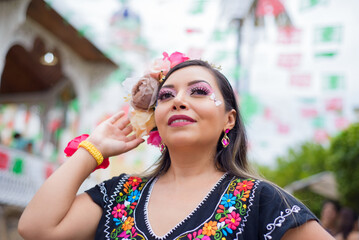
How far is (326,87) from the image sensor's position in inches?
440

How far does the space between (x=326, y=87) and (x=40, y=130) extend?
7.77 metres

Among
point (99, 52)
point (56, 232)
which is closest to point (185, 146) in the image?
point (56, 232)

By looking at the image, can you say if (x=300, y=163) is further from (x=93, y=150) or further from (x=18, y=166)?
(x=93, y=150)

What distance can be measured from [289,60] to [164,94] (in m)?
9.90

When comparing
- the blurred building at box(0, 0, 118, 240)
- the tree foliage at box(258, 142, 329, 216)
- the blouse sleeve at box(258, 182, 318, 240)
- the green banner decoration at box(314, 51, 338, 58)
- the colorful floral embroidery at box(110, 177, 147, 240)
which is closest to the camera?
the blouse sleeve at box(258, 182, 318, 240)

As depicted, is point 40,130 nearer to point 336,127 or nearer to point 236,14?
point 236,14

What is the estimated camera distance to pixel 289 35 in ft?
34.9

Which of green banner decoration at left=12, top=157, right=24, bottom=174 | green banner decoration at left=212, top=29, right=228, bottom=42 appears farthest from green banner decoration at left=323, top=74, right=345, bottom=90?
green banner decoration at left=12, top=157, right=24, bottom=174

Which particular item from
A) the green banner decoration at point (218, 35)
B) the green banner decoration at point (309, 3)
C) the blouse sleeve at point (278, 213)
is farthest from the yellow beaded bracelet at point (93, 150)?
the green banner decoration at point (218, 35)

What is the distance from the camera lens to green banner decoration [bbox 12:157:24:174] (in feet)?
20.1

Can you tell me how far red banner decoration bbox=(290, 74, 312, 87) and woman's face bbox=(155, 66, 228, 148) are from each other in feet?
32.9

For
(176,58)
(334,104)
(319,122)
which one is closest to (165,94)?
(176,58)

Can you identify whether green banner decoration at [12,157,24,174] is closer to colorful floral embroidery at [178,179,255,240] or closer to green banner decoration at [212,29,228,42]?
colorful floral embroidery at [178,179,255,240]

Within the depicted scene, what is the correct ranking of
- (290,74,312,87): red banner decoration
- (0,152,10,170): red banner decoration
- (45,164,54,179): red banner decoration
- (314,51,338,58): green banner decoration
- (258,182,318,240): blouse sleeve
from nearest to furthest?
(258,182,318,240): blouse sleeve < (0,152,10,170): red banner decoration < (45,164,54,179): red banner decoration < (314,51,338,58): green banner decoration < (290,74,312,87): red banner decoration
